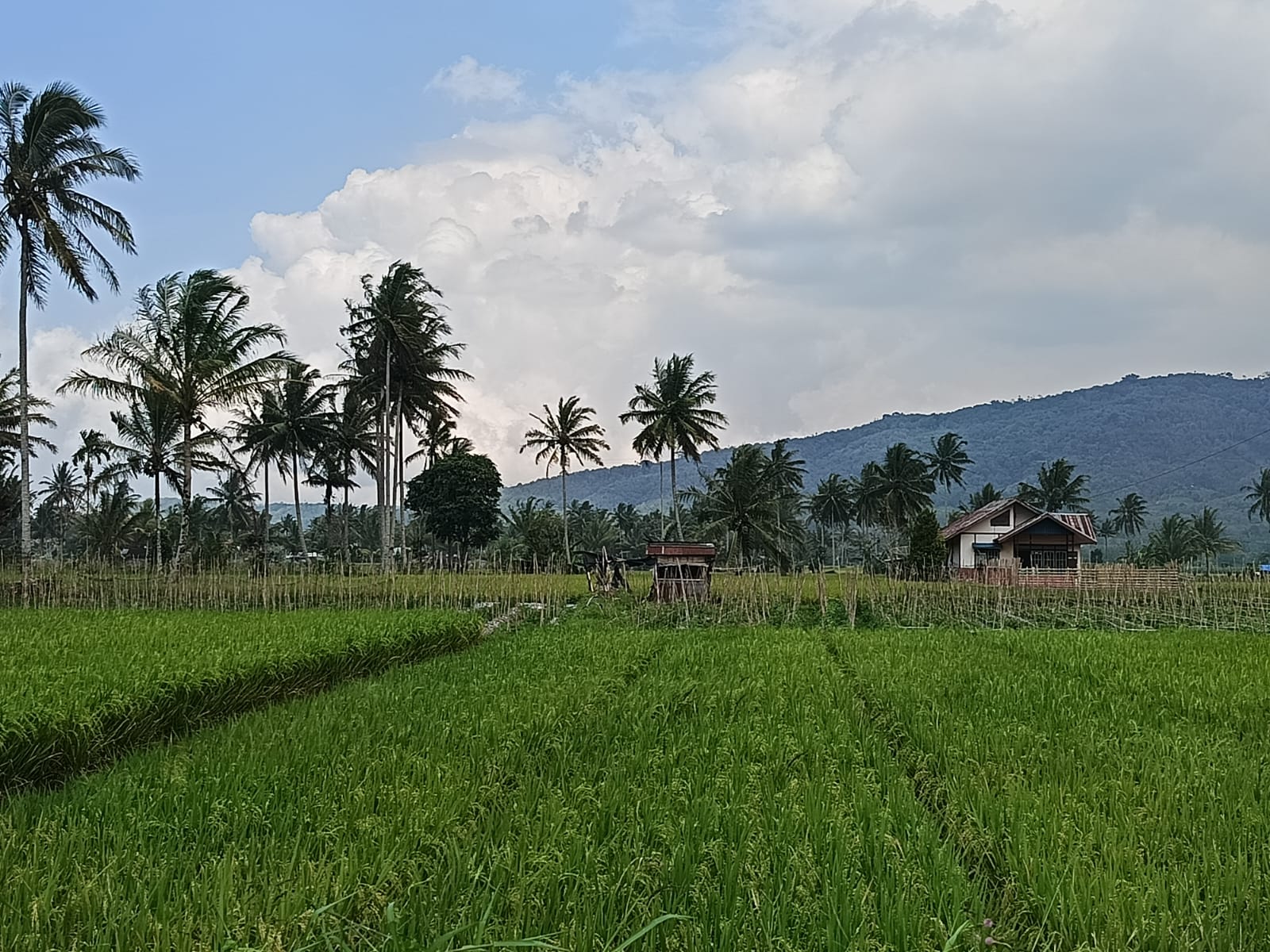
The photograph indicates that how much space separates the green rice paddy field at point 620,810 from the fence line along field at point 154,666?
34mm

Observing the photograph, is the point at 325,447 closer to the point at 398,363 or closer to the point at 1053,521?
the point at 398,363

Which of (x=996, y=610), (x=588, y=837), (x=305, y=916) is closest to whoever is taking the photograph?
(x=305, y=916)

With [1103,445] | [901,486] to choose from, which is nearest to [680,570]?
[901,486]

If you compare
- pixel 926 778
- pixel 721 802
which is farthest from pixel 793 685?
pixel 721 802

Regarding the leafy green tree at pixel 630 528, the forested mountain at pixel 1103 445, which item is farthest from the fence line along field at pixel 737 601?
the forested mountain at pixel 1103 445

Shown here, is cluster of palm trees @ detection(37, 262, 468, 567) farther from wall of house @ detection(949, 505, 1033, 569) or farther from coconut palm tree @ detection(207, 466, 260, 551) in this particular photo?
wall of house @ detection(949, 505, 1033, 569)

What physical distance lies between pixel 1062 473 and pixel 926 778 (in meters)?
58.2

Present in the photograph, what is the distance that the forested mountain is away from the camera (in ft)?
461

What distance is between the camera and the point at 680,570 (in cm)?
1988

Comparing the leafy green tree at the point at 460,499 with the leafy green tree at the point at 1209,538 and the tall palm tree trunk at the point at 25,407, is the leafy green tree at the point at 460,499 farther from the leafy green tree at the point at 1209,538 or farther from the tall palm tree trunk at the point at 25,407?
the leafy green tree at the point at 1209,538

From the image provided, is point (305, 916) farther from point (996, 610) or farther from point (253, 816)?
point (996, 610)

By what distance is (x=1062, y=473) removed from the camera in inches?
2282

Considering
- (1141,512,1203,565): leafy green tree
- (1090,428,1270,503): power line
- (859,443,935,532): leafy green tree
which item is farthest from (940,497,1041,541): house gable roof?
(1090,428,1270,503): power line

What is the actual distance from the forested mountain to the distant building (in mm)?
100357
